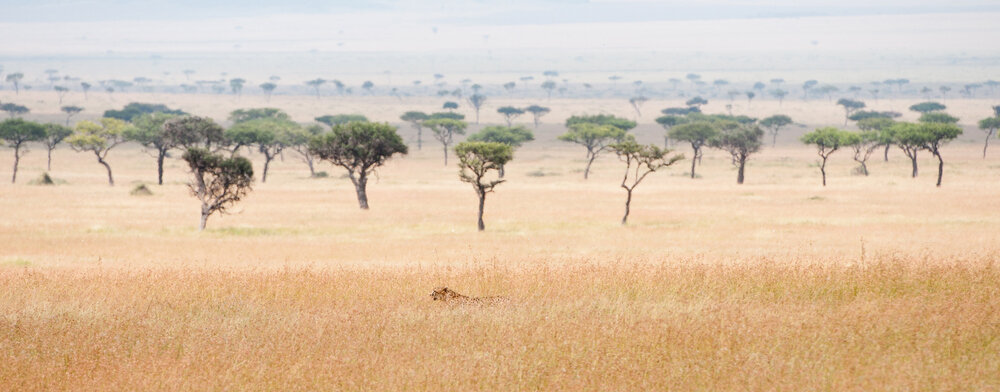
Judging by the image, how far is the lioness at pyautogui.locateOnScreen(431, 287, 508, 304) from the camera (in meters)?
13.1

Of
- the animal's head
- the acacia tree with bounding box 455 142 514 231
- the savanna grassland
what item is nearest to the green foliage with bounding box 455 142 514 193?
the acacia tree with bounding box 455 142 514 231

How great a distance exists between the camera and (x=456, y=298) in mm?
13289

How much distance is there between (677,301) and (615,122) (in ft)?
420

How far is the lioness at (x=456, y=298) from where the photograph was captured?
13.1 meters

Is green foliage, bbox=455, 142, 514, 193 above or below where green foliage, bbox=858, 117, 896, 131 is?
below

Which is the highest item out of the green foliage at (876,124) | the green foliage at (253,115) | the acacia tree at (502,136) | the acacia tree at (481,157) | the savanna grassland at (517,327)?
the green foliage at (253,115)

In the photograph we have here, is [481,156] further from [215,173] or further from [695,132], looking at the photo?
[695,132]

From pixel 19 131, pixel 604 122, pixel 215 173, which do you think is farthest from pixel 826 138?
pixel 19 131

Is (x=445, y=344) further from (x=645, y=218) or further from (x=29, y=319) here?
(x=645, y=218)

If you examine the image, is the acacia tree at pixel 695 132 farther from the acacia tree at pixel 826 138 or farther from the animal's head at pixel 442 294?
the animal's head at pixel 442 294

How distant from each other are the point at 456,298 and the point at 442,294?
0.85ft

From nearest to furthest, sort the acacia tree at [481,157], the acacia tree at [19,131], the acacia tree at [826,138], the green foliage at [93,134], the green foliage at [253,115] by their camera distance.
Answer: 1. the acacia tree at [481,157]
2. the acacia tree at [826,138]
3. the green foliage at [93,134]
4. the acacia tree at [19,131]
5. the green foliage at [253,115]

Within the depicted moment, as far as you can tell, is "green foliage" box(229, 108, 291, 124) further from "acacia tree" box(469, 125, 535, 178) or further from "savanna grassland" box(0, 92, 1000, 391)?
"savanna grassland" box(0, 92, 1000, 391)

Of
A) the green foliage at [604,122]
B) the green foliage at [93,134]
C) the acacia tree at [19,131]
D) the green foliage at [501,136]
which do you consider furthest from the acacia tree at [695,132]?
the acacia tree at [19,131]
